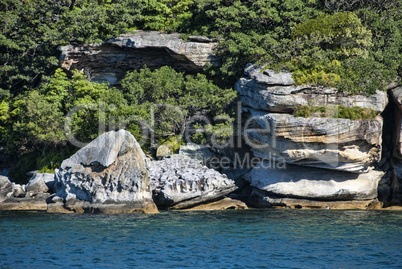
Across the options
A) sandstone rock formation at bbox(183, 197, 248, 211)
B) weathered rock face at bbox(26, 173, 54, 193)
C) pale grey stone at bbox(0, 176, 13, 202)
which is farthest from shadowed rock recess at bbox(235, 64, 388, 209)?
pale grey stone at bbox(0, 176, 13, 202)

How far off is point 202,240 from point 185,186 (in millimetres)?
8035

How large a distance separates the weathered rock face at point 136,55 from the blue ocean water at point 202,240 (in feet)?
47.6

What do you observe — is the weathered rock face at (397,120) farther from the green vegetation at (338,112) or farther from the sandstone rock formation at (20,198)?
the sandstone rock formation at (20,198)

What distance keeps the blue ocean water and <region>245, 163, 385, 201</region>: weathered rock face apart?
2.22m

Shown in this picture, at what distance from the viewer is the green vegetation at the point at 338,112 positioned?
30859 mm

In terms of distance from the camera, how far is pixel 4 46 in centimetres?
4188

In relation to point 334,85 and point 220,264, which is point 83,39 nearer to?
point 334,85

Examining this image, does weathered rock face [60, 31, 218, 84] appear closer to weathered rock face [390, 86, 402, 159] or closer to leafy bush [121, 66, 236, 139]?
leafy bush [121, 66, 236, 139]

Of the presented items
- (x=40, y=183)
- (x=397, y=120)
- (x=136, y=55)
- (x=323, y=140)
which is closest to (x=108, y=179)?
(x=40, y=183)

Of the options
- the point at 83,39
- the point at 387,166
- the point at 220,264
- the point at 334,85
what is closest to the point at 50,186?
the point at 83,39

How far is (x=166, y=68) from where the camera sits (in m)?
38.4

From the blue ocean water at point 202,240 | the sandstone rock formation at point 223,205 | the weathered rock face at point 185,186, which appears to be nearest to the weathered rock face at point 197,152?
the weathered rock face at point 185,186

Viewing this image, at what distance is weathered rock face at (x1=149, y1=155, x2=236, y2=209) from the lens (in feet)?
102

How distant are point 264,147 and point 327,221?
6879 mm
